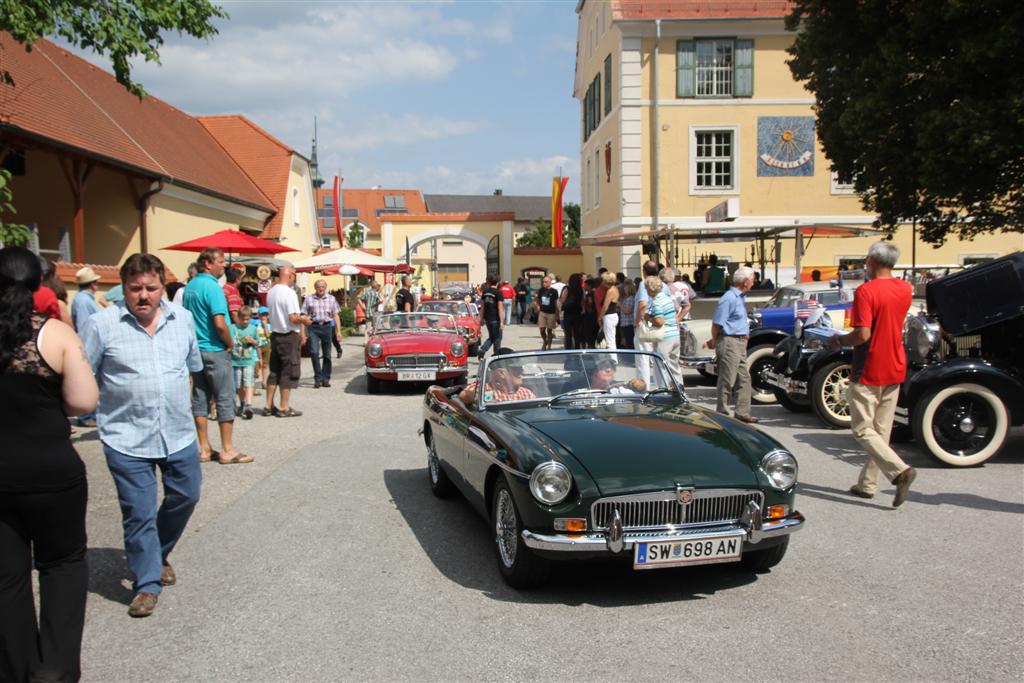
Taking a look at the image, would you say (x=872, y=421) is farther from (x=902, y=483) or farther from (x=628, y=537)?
(x=628, y=537)

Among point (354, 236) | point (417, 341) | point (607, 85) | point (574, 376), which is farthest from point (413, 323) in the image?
point (354, 236)

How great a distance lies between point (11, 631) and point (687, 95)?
27.8 m

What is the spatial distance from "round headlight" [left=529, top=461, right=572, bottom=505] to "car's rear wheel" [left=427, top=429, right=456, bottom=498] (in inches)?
83.6

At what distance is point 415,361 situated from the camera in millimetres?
13164

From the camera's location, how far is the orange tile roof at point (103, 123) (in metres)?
17.2

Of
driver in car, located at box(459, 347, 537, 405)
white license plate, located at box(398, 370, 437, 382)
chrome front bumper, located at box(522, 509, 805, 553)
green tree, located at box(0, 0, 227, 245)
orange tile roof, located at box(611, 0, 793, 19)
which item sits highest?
orange tile roof, located at box(611, 0, 793, 19)

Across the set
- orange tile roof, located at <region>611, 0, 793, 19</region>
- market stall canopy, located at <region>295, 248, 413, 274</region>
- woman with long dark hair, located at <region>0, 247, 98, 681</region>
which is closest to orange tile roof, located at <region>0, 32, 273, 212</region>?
market stall canopy, located at <region>295, 248, 413, 274</region>

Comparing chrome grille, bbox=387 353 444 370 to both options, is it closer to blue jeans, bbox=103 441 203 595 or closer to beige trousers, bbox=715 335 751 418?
beige trousers, bbox=715 335 751 418

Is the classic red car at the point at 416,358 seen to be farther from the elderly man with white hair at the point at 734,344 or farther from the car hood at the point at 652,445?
the car hood at the point at 652,445

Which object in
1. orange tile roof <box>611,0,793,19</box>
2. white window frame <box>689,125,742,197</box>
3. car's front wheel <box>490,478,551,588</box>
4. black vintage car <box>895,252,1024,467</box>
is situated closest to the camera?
car's front wheel <box>490,478,551,588</box>

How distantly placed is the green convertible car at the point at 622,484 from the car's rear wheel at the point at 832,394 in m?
4.33

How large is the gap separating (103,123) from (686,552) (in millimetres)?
20914

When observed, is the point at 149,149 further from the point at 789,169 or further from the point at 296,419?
the point at 789,169

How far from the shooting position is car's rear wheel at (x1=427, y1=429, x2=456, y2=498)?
661 centimetres
